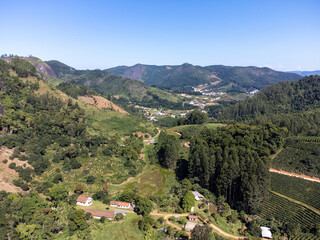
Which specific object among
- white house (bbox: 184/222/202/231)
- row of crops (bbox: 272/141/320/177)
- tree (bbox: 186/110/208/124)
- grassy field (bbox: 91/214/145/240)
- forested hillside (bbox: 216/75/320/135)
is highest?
forested hillside (bbox: 216/75/320/135)

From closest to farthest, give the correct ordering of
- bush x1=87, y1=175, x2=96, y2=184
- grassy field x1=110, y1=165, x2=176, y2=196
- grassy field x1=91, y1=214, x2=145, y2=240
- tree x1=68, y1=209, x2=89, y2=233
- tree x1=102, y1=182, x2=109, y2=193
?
grassy field x1=91, y1=214, x2=145, y2=240 → tree x1=68, y1=209, x2=89, y2=233 → tree x1=102, y1=182, x2=109, y2=193 → bush x1=87, y1=175, x2=96, y2=184 → grassy field x1=110, y1=165, x2=176, y2=196

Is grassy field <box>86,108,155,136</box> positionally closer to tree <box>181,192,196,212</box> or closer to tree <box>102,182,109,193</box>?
tree <box>102,182,109,193</box>

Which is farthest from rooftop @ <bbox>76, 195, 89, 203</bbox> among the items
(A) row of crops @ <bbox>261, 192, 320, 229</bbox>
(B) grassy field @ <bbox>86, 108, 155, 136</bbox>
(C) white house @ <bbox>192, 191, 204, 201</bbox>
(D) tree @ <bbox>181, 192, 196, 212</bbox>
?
(A) row of crops @ <bbox>261, 192, 320, 229</bbox>

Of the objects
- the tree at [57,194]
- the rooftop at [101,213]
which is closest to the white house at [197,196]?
the rooftop at [101,213]

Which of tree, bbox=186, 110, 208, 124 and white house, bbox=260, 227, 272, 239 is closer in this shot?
white house, bbox=260, 227, 272, 239

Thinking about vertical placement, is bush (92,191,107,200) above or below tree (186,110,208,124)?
below

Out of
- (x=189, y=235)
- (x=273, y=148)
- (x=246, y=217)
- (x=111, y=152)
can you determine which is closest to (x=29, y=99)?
(x=111, y=152)

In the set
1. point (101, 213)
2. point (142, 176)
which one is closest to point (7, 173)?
point (101, 213)
